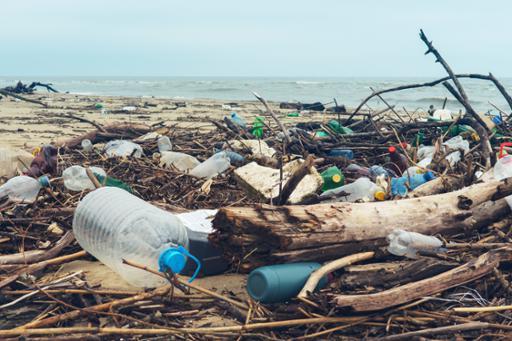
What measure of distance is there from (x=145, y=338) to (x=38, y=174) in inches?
90.1

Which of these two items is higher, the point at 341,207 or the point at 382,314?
the point at 341,207

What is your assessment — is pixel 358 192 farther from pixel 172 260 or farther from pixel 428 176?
pixel 172 260

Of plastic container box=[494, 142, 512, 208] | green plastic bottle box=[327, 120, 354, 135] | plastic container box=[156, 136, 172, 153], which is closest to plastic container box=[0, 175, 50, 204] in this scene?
plastic container box=[156, 136, 172, 153]

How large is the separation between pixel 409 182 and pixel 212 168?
4.47 feet

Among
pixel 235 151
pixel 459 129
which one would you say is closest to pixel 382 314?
pixel 235 151

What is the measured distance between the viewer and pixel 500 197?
2.44m

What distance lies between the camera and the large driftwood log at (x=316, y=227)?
6.57ft

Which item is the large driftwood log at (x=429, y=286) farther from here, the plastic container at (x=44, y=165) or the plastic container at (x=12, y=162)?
the plastic container at (x=12, y=162)

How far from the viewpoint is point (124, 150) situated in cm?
448

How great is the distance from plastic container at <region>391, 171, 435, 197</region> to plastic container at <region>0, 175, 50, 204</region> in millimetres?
2083

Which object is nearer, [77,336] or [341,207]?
[77,336]

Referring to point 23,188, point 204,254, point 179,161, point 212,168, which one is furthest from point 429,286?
point 179,161

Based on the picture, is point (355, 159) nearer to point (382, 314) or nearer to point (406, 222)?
point (406, 222)

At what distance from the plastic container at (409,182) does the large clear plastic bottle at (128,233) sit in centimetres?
149
